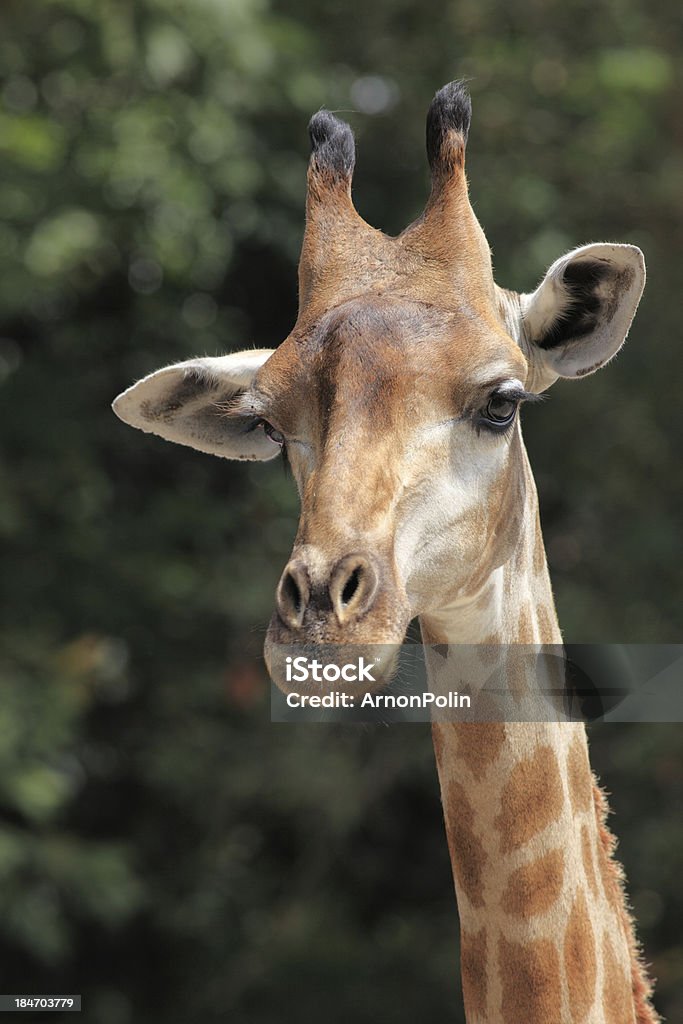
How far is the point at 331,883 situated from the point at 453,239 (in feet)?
29.1

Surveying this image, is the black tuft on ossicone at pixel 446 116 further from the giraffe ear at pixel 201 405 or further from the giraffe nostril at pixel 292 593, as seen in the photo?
the giraffe nostril at pixel 292 593

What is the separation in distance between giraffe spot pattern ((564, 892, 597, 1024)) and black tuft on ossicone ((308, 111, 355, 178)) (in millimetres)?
1928

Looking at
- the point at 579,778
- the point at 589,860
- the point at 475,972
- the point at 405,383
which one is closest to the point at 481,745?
the point at 579,778

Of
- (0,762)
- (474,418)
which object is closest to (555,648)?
(474,418)

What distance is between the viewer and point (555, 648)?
11.5 feet

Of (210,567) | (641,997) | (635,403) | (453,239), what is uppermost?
(635,403)

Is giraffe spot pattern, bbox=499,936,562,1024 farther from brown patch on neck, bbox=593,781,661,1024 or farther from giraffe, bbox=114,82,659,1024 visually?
brown patch on neck, bbox=593,781,661,1024

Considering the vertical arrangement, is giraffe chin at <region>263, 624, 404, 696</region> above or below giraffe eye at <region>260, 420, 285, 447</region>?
below

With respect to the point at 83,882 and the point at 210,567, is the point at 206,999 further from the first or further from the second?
the point at 210,567

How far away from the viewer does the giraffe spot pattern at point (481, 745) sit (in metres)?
3.29

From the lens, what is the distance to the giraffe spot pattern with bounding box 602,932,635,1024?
10.5 ft

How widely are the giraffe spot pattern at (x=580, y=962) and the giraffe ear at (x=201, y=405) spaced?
4.71 ft

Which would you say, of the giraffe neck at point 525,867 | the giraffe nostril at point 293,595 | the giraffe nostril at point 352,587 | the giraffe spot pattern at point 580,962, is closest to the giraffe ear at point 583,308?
the giraffe neck at point 525,867

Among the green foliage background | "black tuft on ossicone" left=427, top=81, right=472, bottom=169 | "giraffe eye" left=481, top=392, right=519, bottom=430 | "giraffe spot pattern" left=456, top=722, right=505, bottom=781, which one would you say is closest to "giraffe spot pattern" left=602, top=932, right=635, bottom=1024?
"giraffe spot pattern" left=456, top=722, right=505, bottom=781
